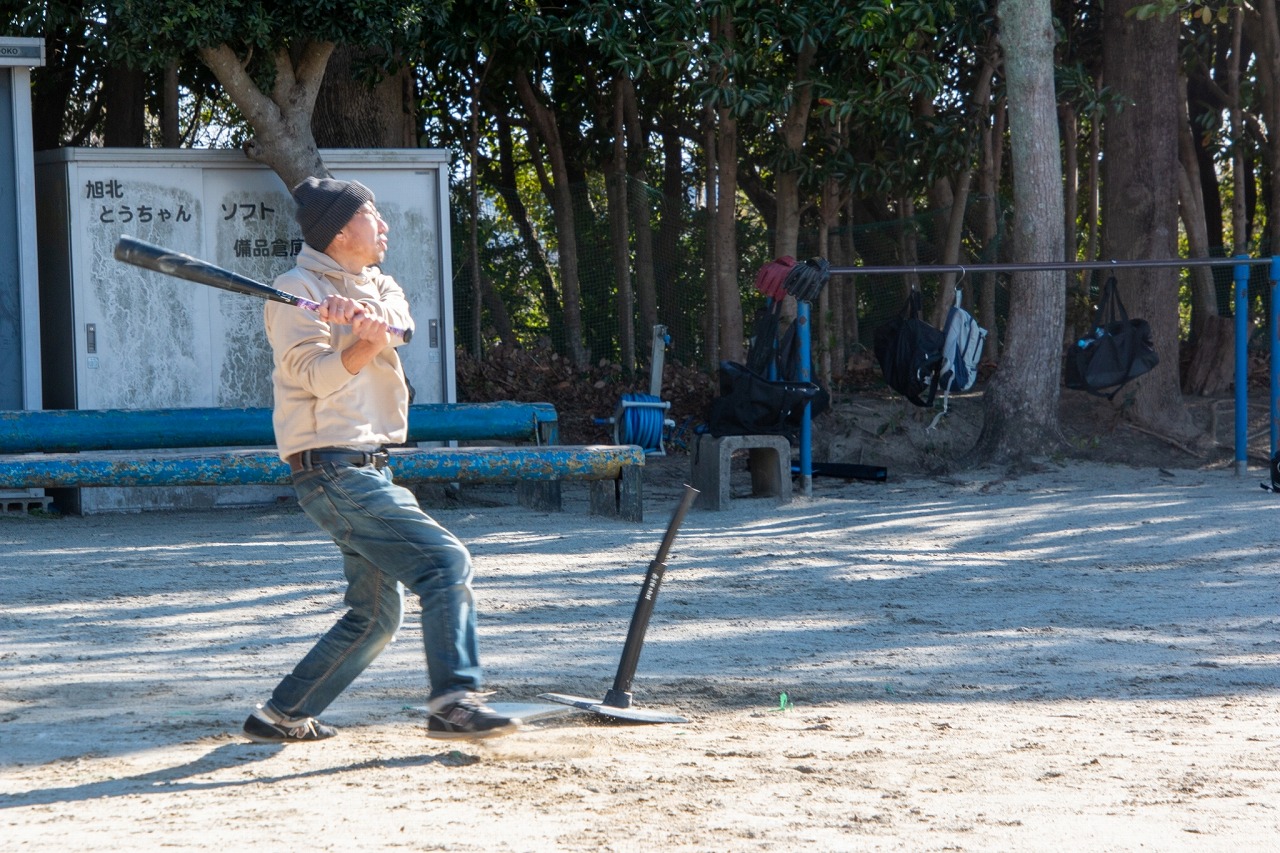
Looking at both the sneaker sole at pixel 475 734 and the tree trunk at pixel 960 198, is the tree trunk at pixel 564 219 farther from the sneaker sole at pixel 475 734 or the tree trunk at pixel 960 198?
the sneaker sole at pixel 475 734

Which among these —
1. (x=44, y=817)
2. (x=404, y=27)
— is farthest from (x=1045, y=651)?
(x=404, y=27)

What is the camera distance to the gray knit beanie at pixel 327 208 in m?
3.86

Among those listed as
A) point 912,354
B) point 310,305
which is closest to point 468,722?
point 310,305

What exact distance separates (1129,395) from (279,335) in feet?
31.9

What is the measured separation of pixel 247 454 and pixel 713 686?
4027 mm

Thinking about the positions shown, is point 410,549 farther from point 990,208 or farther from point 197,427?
point 990,208

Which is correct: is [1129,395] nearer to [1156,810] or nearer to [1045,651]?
[1045,651]

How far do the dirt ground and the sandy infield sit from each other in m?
0.02

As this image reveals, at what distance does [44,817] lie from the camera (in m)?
3.39

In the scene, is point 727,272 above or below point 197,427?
above

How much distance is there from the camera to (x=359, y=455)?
12.6 feet

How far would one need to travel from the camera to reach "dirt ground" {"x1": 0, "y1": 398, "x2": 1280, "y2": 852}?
3426mm

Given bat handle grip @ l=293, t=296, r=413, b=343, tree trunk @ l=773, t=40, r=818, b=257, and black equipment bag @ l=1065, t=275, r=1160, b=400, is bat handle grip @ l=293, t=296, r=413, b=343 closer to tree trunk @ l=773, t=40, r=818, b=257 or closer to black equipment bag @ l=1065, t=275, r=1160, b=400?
black equipment bag @ l=1065, t=275, r=1160, b=400

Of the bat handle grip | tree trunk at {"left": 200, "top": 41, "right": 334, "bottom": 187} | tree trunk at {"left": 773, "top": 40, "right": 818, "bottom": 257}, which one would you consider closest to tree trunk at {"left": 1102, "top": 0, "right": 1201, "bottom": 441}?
tree trunk at {"left": 773, "top": 40, "right": 818, "bottom": 257}
